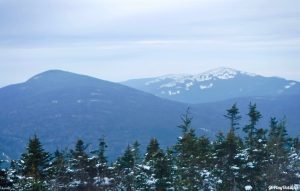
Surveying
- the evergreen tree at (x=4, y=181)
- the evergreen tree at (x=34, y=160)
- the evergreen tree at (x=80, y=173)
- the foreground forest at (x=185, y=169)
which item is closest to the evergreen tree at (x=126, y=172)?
the foreground forest at (x=185, y=169)

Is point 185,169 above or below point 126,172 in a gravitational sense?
above

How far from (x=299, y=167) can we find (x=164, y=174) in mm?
11152

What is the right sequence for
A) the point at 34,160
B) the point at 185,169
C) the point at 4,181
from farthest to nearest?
the point at 185,169, the point at 34,160, the point at 4,181

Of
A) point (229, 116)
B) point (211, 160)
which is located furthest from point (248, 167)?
point (229, 116)

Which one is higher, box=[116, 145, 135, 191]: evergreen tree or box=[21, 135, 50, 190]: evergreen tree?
box=[21, 135, 50, 190]: evergreen tree

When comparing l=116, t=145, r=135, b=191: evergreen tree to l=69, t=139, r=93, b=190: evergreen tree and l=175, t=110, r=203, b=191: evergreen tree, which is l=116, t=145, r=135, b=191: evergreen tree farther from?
l=175, t=110, r=203, b=191: evergreen tree

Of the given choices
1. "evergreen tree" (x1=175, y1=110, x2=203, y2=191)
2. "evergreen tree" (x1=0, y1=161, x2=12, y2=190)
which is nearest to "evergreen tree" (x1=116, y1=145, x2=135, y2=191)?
"evergreen tree" (x1=175, y1=110, x2=203, y2=191)

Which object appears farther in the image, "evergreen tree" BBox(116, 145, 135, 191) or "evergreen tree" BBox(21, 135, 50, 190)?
"evergreen tree" BBox(116, 145, 135, 191)

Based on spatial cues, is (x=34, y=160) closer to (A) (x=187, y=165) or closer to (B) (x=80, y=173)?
(B) (x=80, y=173)

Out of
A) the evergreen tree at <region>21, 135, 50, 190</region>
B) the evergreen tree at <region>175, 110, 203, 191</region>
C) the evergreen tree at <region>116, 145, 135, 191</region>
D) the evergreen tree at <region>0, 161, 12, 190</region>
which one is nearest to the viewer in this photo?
the evergreen tree at <region>0, 161, 12, 190</region>

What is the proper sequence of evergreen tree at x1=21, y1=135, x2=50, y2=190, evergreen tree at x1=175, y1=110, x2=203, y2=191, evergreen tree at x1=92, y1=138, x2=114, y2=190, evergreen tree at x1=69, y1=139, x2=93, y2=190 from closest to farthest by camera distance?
evergreen tree at x1=21, y1=135, x2=50, y2=190 → evergreen tree at x1=175, y1=110, x2=203, y2=191 → evergreen tree at x1=69, y1=139, x2=93, y2=190 → evergreen tree at x1=92, y1=138, x2=114, y2=190

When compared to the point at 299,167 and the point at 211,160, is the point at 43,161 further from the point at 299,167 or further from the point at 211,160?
the point at 299,167

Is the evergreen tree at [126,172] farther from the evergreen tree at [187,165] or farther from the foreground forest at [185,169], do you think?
the evergreen tree at [187,165]

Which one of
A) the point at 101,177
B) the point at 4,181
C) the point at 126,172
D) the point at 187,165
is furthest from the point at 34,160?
the point at 187,165
